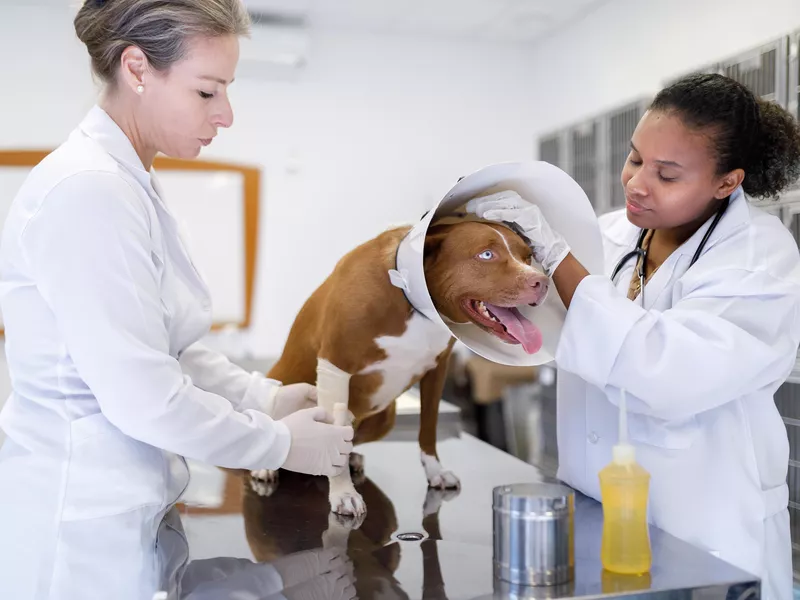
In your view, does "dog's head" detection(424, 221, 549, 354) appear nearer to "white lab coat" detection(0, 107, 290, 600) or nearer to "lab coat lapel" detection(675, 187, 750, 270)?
"lab coat lapel" detection(675, 187, 750, 270)

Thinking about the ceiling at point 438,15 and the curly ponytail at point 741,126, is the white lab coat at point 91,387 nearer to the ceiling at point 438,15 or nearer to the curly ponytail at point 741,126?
the curly ponytail at point 741,126

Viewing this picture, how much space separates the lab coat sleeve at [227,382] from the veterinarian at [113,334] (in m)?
0.29

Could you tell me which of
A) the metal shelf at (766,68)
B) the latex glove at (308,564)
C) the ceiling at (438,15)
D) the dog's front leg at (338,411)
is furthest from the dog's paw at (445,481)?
the ceiling at (438,15)

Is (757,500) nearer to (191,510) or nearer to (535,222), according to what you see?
(535,222)

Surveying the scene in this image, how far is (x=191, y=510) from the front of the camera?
1.37 meters

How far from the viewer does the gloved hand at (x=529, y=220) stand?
1258 millimetres

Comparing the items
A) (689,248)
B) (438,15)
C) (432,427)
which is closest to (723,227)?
(689,248)

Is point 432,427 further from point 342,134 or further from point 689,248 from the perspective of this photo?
point 342,134

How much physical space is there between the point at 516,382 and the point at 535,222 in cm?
357

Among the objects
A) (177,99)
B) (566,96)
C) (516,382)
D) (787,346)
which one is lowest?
(516,382)

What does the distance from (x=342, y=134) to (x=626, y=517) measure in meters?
4.89

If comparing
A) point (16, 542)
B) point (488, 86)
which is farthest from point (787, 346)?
point (488, 86)

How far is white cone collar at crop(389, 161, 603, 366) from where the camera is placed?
1229 millimetres

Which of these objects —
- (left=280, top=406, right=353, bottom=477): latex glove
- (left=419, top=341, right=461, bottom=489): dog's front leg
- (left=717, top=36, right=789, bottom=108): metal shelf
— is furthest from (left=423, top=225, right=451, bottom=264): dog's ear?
(left=717, top=36, right=789, bottom=108): metal shelf
